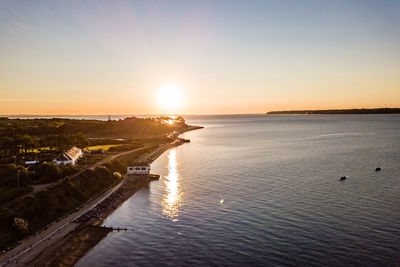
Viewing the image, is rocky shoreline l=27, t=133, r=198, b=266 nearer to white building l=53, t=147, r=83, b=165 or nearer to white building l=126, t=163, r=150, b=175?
white building l=126, t=163, r=150, b=175

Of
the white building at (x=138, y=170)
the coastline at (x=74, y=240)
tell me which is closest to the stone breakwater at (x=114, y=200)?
the coastline at (x=74, y=240)

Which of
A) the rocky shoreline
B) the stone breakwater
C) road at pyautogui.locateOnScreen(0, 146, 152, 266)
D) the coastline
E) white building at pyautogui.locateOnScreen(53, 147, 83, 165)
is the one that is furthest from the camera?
white building at pyautogui.locateOnScreen(53, 147, 83, 165)

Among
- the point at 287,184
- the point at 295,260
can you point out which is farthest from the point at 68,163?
the point at 295,260

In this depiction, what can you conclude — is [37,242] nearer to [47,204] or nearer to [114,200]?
[47,204]

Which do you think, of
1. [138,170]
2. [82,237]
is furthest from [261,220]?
[138,170]

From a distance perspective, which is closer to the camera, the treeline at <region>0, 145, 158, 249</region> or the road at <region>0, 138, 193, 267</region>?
the road at <region>0, 138, 193, 267</region>

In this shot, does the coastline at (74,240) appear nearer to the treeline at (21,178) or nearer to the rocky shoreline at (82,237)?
the rocky shoreline at (82,237)

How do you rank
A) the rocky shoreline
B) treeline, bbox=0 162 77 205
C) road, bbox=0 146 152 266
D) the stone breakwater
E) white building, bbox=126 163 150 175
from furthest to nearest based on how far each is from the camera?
white building, bbox=126 163 150 175 → treeline, bbox=0 162 77 205 → the stone breakwater → the rocky shoreline → road, bbox=0 146 152 266

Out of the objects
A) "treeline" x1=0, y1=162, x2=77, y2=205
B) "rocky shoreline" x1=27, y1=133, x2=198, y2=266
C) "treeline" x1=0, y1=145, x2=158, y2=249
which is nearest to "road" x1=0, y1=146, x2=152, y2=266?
"rocky shoreline" x1=27, y1=133, x2=198, y2=266

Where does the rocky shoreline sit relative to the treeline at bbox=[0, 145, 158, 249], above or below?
below
